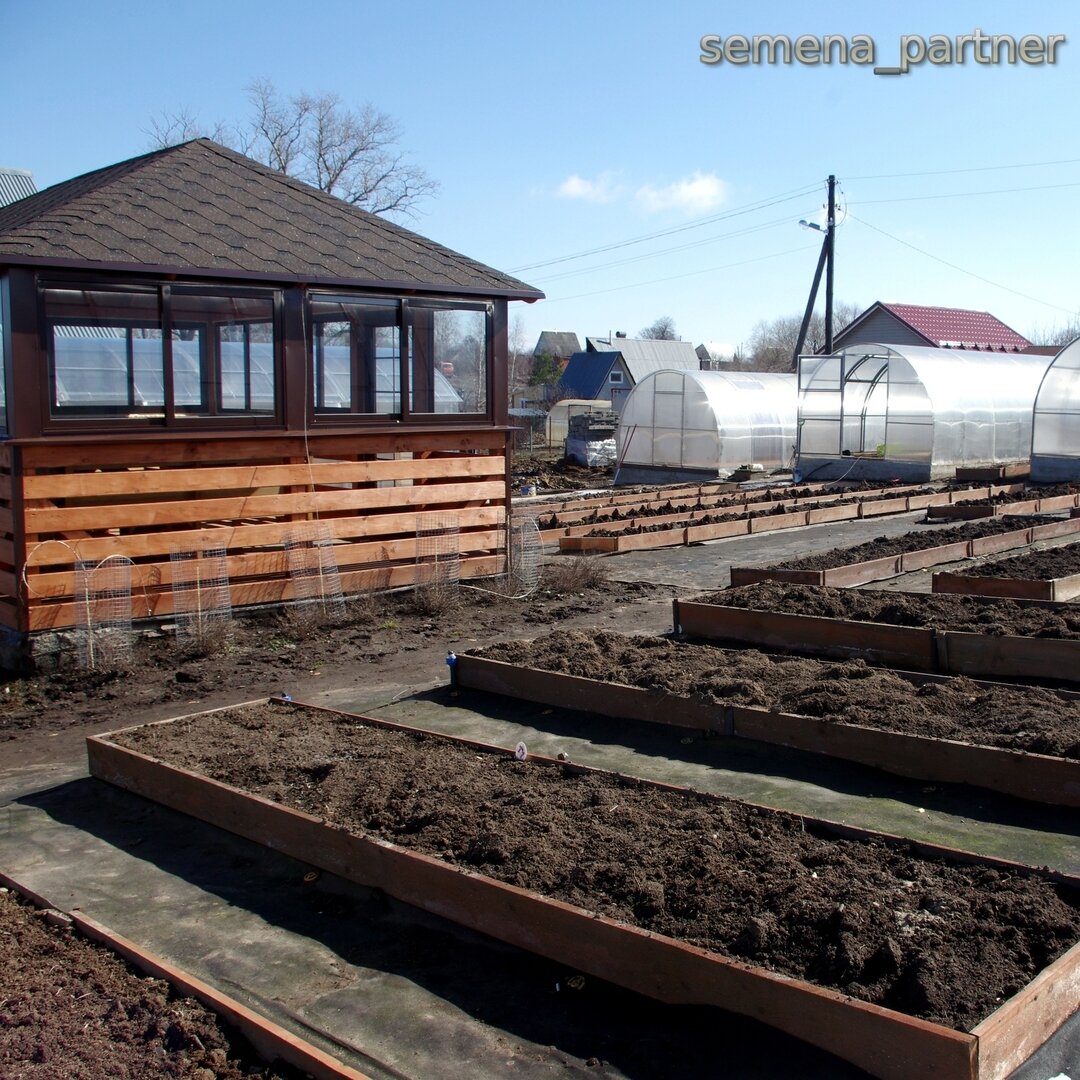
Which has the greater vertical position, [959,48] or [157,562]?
[959,48]

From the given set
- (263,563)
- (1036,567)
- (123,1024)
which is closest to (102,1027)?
(123,1024)

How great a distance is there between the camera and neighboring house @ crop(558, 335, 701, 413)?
76312 millimetres

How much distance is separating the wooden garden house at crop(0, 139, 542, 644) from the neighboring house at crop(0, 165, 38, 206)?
808 cm

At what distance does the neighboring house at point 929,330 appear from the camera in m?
50.2

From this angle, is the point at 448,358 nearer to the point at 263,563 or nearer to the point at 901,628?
the point at 263,563

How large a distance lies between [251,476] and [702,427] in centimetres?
1776

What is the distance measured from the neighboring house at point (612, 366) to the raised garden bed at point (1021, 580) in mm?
59101

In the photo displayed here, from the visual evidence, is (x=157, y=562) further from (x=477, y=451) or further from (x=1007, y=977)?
(x=1007, y=977)

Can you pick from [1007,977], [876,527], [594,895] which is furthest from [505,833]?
[876,527]

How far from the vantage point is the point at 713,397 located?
26.4 meters

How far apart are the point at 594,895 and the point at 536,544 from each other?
24.5 feet

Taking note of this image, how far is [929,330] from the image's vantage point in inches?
1993

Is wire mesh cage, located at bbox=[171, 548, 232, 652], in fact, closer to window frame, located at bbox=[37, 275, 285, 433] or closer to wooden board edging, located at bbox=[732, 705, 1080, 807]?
window frame, located at bbox=[37, 275, 285, 433]

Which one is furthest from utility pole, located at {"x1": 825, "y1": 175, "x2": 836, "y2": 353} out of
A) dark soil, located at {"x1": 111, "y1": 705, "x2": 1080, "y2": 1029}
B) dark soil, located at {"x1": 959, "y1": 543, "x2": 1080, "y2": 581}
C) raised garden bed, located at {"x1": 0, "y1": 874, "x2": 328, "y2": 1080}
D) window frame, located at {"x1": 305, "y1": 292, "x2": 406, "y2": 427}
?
raised garden bed, located at {"x1": 0, "y1": 874, "x2": 328, "y2": 1080}
